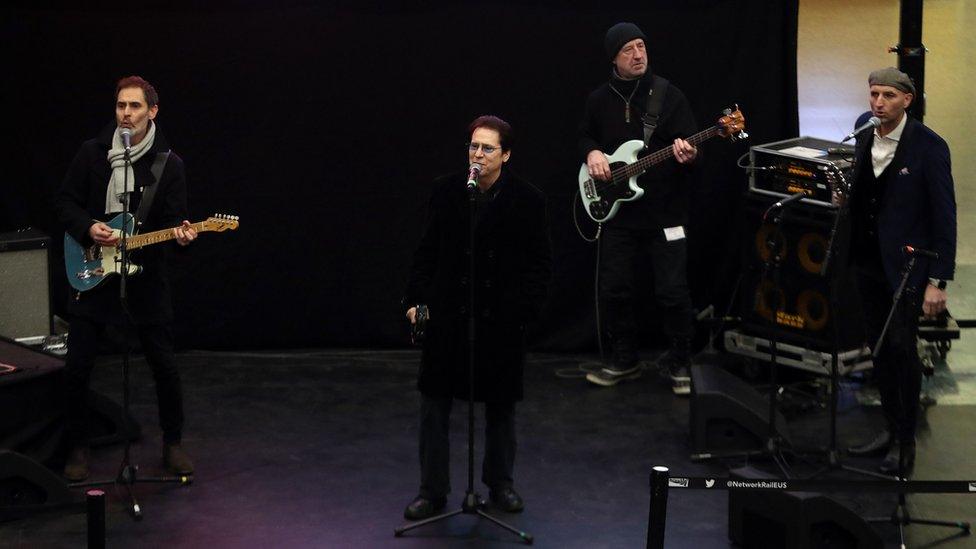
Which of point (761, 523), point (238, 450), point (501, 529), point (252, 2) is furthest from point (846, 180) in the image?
point (252, 2)

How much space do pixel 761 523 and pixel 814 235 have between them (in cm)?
245

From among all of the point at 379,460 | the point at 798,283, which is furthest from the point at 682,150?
the point at 379,460

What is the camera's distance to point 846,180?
656 cm

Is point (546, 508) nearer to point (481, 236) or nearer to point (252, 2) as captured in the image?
point (481, 236)

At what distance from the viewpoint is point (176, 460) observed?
6.37m

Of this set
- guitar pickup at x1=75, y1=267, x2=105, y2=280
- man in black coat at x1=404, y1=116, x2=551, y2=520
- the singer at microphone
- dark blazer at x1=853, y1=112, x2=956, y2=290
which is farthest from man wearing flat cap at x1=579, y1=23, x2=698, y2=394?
guitar pickup at x1=75, y1=267, x2=105, y2=280

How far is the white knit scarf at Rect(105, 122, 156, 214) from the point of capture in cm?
600

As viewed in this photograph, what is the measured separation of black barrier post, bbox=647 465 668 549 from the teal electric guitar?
2.42m

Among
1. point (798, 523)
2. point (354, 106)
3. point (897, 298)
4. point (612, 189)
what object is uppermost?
point (354, 106)

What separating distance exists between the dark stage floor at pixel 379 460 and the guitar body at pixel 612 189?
1.00 metres

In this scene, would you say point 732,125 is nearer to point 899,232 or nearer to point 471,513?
point 899,232

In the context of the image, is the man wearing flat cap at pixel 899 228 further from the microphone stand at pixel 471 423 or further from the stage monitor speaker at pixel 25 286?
the stage monitor speaker at pixel 25 286

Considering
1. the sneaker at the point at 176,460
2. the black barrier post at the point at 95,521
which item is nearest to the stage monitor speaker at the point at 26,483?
the sneaker at the point at 176,460

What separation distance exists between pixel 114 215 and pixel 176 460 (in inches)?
44.7
